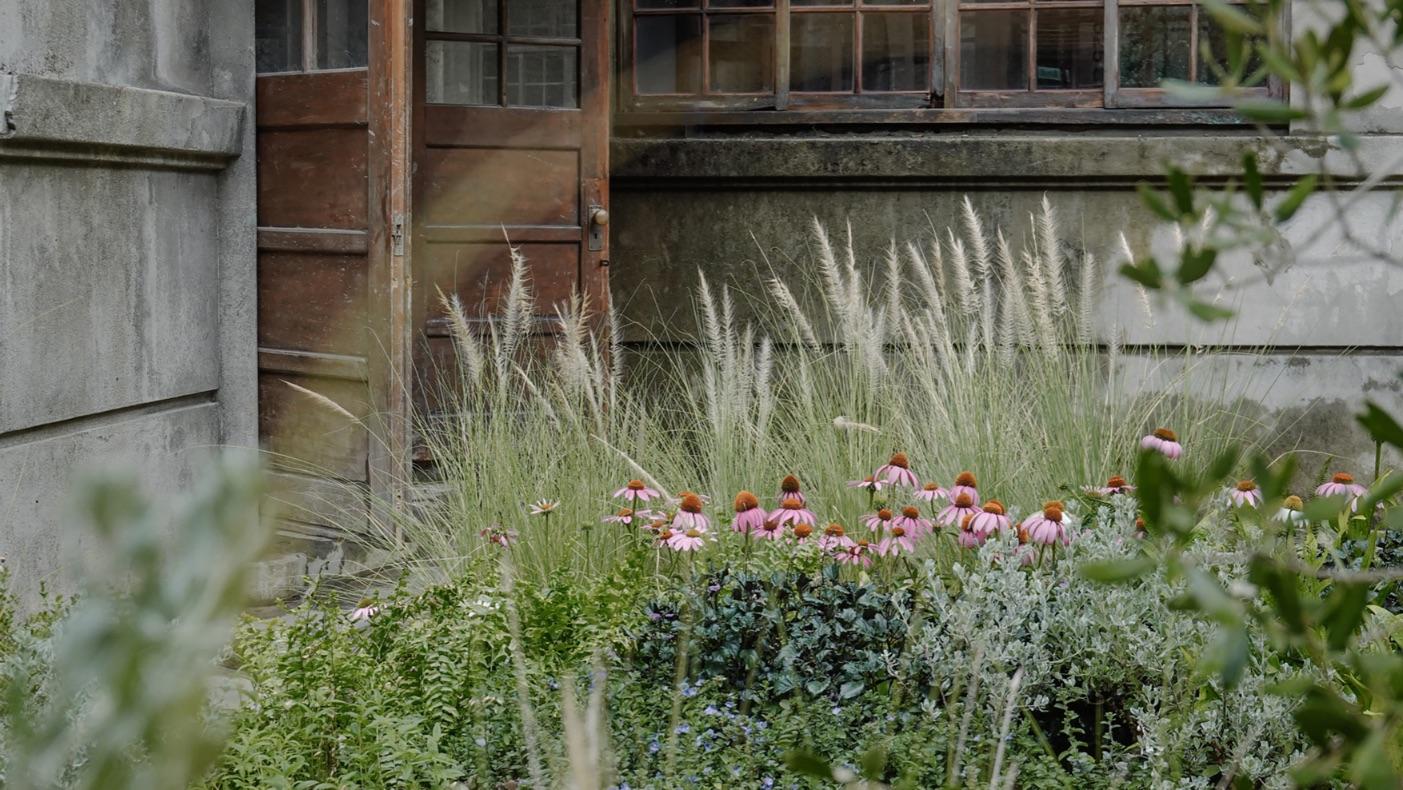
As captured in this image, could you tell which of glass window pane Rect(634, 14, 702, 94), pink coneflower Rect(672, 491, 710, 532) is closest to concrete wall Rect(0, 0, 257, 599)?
pink coneflower Rect(672, 491, 710, 532)

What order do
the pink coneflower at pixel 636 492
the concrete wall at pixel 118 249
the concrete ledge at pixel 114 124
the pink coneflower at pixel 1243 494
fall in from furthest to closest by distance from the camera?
1. the concrete wall at pixel 118 249
2. the concrete ledge at pixel 114 124
3. the pink coneflower at pixel 636 492
4. the pink coneflower at pixel 1243 494

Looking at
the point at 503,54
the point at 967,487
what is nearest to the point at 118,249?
the point at 503,54

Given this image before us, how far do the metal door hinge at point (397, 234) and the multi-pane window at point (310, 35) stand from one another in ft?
1.67

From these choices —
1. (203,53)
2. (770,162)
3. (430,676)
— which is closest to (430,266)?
(203,53)

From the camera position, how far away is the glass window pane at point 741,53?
635cm

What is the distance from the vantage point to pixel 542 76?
566 centimetres

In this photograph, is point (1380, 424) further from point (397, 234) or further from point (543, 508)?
point (397, 234)

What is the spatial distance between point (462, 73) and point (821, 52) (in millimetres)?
1525

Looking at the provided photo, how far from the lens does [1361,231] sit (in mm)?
6039

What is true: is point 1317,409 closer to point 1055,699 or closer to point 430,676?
point 1055,699

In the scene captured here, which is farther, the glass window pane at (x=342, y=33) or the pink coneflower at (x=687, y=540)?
the glass window pane at (x=342, y=33)

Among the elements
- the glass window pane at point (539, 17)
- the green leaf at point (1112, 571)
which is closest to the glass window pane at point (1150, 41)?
the glass window pane at point (539, 17)

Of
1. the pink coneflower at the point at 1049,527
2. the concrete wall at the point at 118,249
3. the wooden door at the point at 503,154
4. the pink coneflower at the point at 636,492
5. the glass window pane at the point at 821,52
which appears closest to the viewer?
the pink coneflower at the point at 1049,527

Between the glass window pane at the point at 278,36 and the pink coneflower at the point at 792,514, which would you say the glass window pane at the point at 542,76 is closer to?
the glass window pane at the point at 278,36
